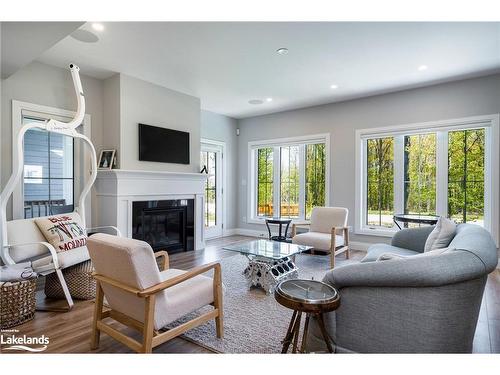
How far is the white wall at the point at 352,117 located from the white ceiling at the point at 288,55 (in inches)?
9.3

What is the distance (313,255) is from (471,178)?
2563 mm

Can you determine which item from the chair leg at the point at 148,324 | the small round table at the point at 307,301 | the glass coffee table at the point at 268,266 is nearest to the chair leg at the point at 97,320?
the chair leg at the point at 148,324

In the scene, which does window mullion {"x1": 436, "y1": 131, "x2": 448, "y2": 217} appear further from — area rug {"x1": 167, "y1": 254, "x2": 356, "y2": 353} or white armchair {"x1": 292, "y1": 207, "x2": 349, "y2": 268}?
area rug {"x1": 167, "y1": 254, "x2": 356, "y2": 353}

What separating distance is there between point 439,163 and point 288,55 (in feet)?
9.44

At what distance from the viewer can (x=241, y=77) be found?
427cm

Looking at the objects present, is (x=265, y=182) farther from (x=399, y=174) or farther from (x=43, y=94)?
(x=43, y=94)

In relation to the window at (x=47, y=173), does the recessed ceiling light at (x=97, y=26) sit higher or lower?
higher

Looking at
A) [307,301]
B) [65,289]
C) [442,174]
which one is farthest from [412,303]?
[442,174]

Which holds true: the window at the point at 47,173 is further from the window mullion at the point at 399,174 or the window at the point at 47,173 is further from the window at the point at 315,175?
the window mullion at the point at 399,174

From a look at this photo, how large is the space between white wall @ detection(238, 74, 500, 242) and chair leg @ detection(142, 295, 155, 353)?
428 cm

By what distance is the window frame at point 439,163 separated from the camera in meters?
4.07

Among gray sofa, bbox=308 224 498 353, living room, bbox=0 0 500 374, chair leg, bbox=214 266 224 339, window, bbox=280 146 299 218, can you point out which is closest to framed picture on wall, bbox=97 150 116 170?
living room, bbox=0 0 500 374
